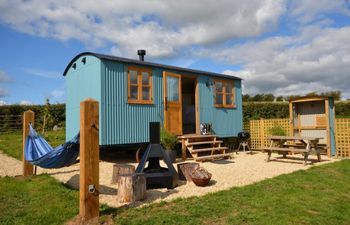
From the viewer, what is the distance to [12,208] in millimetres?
3967

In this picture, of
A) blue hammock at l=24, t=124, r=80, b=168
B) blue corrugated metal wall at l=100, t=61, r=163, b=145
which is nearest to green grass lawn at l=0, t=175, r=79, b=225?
blue hammock at l=24, t=124, r=80, b=168

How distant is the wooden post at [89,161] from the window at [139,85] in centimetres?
472

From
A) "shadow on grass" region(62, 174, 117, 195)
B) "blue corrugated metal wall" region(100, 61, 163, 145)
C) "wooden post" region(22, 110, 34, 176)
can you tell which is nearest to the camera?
"shadow on grass" region(62, 174, 117, 195)

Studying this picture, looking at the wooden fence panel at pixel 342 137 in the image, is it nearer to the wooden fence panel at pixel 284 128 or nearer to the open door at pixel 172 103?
the wooden fence panel at pixel 284 128

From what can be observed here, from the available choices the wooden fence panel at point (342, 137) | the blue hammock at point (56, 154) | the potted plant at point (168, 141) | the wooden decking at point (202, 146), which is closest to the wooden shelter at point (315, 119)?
the wooden fence panel at point (342, 137)

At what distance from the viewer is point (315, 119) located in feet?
32.9

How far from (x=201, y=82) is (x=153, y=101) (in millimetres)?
2265

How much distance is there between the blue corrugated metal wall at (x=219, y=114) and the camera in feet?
33.8

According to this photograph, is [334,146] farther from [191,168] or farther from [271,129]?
[191,168]

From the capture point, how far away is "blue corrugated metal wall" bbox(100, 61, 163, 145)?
7820 millimetres

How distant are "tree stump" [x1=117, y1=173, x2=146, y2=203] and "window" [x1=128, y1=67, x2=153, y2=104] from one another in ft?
13.9

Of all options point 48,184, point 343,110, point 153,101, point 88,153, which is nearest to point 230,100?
point 153,101

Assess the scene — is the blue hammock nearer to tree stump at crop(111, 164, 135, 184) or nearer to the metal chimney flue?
tree stump at crop(111, 164, 135, 184)

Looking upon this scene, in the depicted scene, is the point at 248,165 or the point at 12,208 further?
the point at 248,165
